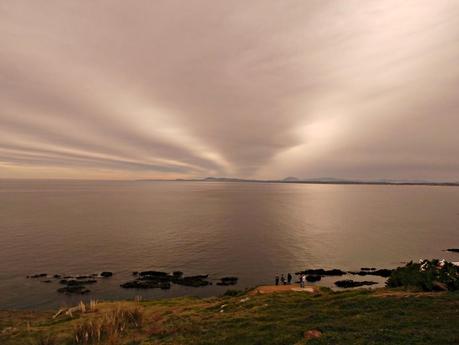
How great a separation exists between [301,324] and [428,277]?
41.0ft

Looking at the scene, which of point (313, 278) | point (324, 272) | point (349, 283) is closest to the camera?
point (349, 283)

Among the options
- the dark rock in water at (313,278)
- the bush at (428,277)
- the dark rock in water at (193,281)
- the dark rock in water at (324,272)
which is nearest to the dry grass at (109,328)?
the bush at (428,277)

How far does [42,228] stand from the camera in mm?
88312

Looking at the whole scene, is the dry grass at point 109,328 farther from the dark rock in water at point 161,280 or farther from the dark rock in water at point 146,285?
the dark rock in water at point 161,280

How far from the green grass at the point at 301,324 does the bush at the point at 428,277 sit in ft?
6.08

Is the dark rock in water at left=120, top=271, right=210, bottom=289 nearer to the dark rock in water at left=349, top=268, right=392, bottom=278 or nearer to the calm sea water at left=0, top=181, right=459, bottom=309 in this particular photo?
the calm sea water at left=0, top=181, right=459, bottom=309

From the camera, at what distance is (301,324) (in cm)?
1712

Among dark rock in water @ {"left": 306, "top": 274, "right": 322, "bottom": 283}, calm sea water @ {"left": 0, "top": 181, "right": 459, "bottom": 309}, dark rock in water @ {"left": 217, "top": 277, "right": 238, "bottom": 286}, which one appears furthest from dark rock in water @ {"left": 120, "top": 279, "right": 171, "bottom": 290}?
dark rock in water @ {"left": 306, "top": 274, "right": 322, "bottom": 283}

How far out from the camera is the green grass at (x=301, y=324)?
45.2ft

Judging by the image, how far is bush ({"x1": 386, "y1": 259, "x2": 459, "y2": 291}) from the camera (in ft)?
68.3

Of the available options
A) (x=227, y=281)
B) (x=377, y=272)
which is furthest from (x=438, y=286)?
(x=377, y=272)

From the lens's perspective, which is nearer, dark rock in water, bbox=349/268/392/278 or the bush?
the bush

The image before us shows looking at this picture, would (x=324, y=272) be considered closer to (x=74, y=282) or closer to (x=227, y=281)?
(x=227, y=281)

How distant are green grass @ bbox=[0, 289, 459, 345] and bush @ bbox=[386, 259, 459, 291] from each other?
1853mm
